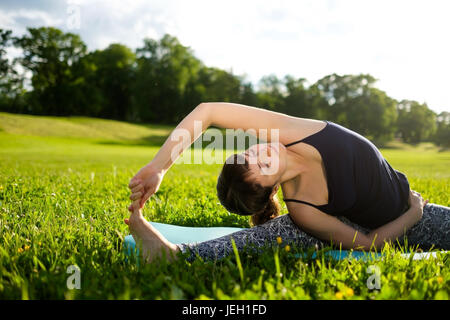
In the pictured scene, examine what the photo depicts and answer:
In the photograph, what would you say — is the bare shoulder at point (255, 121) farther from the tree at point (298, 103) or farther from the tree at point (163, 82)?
the tree at point (298, 103)

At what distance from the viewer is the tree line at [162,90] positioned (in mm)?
55281

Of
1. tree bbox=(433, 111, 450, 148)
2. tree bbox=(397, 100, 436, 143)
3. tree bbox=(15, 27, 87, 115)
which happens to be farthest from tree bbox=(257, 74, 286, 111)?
tree bbox=(15, 27, 87, 115)

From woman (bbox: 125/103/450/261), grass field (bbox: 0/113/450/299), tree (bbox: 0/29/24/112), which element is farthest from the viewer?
tree (bbox: 0/29/24/112)

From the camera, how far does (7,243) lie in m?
2.47

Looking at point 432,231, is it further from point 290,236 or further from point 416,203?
point 290,236

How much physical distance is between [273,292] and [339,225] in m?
0.98

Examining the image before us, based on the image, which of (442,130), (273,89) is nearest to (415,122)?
(442,130)

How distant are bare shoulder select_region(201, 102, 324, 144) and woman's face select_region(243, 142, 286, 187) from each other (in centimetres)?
10

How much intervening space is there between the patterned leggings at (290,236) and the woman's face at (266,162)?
0.42 meters

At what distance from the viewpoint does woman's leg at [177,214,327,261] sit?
238 cm

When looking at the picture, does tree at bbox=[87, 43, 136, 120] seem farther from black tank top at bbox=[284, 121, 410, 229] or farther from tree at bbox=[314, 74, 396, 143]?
black tank top at bbox=[284, 121, 410, 229]

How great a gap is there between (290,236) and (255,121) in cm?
88
